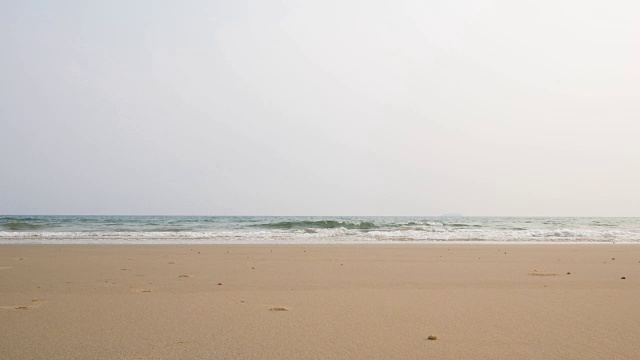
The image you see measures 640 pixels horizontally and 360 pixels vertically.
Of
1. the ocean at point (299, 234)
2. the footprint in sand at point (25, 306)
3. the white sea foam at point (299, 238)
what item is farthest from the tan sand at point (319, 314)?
the ocean at point (299, 234)

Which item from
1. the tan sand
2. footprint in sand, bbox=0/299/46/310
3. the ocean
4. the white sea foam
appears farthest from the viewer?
the ocean

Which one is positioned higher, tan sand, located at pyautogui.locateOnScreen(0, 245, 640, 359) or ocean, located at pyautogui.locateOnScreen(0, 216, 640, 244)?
ocean, located at pyautogui.locateOnScreen(0, 216, 640, 244)

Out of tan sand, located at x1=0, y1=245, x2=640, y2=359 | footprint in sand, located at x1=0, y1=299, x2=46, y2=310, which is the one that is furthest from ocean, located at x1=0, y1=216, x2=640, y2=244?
footprint in sand, located at x1=0, y1=299, x2=46, y2=310

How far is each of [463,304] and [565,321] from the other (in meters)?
1.04

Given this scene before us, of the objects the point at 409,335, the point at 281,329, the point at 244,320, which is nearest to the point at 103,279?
the point at 244,320

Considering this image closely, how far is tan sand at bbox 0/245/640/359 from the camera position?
346cm

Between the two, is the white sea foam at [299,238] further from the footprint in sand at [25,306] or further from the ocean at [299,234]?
the footprint in sand at [25,306]

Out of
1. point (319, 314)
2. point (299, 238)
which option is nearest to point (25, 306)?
point (319, 314)

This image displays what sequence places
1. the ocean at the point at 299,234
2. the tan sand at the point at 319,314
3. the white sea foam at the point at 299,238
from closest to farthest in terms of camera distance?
the tan sand at the point at 319,314 → the white sea foam at the point at 299,238 → the ocean at the point at 299,234

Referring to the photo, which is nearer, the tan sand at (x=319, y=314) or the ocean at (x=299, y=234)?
the tan sand at (x=319, y=314)

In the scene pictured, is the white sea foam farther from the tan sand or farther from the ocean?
the tan sand

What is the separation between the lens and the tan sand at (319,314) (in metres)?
3.46

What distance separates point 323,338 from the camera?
3752 millimetres

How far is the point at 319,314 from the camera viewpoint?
462 centimetres
